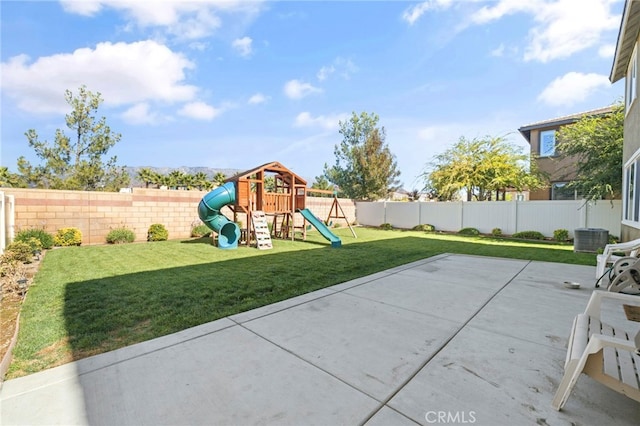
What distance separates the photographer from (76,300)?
3887mm

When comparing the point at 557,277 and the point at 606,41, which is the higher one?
the point at 606,41

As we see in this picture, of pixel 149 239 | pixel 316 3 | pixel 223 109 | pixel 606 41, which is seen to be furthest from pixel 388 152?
pixel 149 239

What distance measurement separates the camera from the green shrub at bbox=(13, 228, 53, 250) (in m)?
8.10

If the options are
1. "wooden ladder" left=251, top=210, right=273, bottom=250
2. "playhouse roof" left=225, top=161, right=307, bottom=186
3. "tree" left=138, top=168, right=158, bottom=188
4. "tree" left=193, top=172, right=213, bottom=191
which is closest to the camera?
"wooden ladder" left=251, top=210, right=273, bottom=250

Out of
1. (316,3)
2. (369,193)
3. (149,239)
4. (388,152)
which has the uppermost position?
(316,3)

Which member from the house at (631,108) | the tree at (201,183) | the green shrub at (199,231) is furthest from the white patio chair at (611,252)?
the tree at (201,183)

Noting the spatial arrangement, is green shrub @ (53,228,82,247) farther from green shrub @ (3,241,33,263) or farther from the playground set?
the playground set

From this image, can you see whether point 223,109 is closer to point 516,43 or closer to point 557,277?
point 516,43

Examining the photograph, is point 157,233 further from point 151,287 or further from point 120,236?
point 151,287

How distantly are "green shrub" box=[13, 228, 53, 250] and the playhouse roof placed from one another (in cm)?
552

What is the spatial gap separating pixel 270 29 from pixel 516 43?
802 centimetres

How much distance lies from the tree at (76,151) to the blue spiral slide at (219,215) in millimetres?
9163

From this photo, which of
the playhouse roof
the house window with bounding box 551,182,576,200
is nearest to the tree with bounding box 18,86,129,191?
the playhouse roof

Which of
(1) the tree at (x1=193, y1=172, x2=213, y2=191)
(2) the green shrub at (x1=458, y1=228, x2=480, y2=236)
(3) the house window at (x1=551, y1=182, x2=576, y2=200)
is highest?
(1) the tree at (x1=193, y1=172, x2=213, y2=191)
